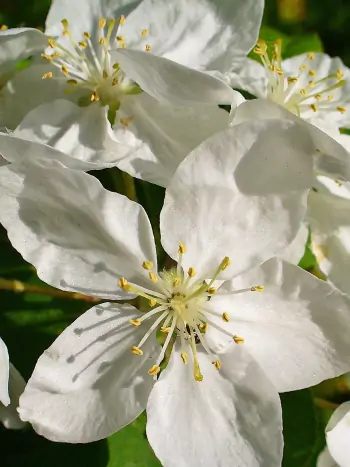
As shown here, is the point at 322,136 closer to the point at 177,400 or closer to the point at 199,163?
the point at 199,163

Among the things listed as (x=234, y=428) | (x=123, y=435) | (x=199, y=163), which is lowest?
(x=123, y=435)

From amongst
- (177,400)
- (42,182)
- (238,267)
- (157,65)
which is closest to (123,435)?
(177,400)

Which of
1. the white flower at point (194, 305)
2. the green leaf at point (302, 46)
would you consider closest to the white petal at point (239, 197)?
the white flower at point (194, 305)

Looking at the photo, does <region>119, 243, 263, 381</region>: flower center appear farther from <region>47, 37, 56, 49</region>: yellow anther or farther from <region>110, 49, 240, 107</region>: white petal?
<region>47, 37, 56, 49</region>: yellow anther

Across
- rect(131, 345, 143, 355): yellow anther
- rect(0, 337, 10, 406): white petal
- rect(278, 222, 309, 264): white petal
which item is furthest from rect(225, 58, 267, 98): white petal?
rect(0, 337, 10, 406): white petal

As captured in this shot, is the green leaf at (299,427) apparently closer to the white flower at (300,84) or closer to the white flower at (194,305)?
the white flower at (194,305)
